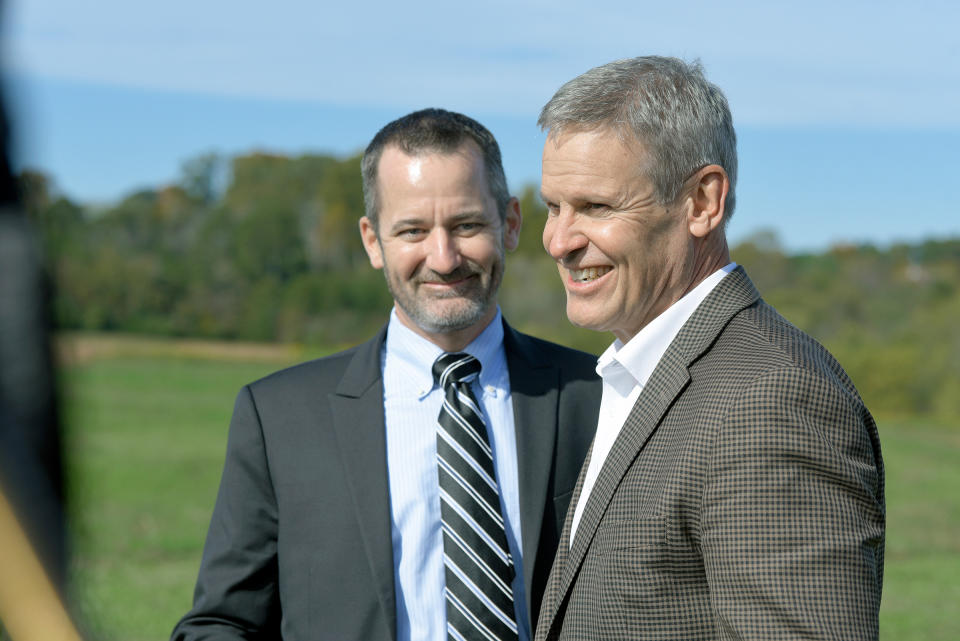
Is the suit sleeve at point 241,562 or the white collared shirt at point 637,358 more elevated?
the white collared shirt at point 637,358

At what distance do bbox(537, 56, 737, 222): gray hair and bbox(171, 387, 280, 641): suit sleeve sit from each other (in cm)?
139

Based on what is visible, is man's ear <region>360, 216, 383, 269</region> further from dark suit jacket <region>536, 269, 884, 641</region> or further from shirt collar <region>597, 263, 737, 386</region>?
dark suit jacket <region>536, 269, 884, 641</region>

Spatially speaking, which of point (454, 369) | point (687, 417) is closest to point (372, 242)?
point (454, 369)

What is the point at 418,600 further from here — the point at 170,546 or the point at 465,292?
the point at 170,546

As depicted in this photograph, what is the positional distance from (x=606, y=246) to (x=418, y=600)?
1.16m

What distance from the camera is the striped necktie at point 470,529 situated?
104 inches

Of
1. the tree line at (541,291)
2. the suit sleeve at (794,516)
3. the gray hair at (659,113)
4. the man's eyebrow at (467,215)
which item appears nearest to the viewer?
the suit sleeve at (794,516)

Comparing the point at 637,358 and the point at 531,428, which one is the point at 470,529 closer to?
the point at 531,428

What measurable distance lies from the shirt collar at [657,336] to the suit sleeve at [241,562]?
1199mm

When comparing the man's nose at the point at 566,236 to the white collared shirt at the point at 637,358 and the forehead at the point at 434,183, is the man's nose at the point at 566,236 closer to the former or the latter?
the white collared shirt at the point at 637,358

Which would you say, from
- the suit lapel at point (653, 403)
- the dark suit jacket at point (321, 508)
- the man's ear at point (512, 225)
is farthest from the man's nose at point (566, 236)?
the man's ear at point (512, 225)

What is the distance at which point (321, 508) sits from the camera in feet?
9.10

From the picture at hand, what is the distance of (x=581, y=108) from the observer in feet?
7.21

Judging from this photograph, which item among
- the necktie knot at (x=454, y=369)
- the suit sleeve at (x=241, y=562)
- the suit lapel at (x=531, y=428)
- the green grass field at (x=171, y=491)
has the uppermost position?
the necktie knot at (x=454, y=369)
